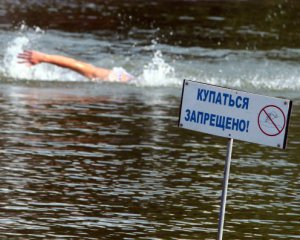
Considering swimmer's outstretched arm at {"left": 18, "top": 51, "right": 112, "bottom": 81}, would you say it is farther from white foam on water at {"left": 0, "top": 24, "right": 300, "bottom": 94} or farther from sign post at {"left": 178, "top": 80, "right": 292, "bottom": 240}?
sign post at {"left": 178, "top": 80, "right": 292, "bottom": 240}

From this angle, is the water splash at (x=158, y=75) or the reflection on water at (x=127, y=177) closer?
the reflection on water at (x=127, y=177)

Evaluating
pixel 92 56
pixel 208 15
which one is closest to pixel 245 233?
pixel 92 56

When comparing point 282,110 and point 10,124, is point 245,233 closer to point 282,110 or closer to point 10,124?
point 282,110

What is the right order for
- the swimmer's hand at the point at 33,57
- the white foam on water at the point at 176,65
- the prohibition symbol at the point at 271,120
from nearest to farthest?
the prohibition symbol at the point at 271,120, the swimmer's hand at the point at 33,57, the white foam on water at the point at 176,65

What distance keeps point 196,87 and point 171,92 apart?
1160 centimetres

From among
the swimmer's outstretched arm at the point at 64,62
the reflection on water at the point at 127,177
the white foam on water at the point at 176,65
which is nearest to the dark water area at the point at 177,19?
the white foam on water at the point at 176,65

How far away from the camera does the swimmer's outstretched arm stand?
21.3m

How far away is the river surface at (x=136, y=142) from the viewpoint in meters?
11.9

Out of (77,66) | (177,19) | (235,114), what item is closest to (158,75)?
(77,66)

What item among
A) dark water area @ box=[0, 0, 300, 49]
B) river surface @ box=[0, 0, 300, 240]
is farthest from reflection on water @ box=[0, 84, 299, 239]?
dark water area @ box=[0, 0, 300, 49]

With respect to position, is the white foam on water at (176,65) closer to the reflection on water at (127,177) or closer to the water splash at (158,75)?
the water splash at (158,75)

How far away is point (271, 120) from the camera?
31.2 feet

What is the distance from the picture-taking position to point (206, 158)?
15.3 meters

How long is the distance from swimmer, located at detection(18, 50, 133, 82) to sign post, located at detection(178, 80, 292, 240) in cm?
1152
